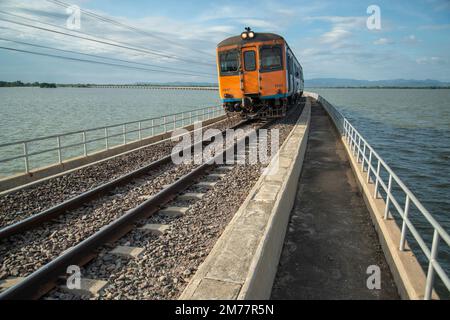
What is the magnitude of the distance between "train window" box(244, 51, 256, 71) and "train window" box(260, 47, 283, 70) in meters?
0.41

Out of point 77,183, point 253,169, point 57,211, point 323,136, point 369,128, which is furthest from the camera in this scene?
point 369,128

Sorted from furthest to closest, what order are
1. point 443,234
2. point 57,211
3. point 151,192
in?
1. point 151,192
2. point 57,211
3. point 443,234

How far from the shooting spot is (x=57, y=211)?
626 cm

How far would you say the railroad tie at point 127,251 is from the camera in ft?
15.6

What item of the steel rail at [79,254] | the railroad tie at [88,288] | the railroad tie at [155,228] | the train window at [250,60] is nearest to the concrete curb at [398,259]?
the railroad tie at [155,228]

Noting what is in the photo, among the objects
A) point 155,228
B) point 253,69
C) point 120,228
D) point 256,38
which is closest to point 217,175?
point 155,228

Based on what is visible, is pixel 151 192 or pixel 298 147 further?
pixel 298 147

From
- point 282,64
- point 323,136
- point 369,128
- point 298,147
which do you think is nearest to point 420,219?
point 298,147

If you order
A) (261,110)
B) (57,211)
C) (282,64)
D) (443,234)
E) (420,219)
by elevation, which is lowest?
Answer: (420,219)

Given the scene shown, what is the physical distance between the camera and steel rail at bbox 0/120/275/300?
3.87 meters

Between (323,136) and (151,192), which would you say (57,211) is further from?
(323,136)

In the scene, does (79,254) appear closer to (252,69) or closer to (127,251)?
(127,251)

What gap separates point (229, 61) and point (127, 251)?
14.2 m
